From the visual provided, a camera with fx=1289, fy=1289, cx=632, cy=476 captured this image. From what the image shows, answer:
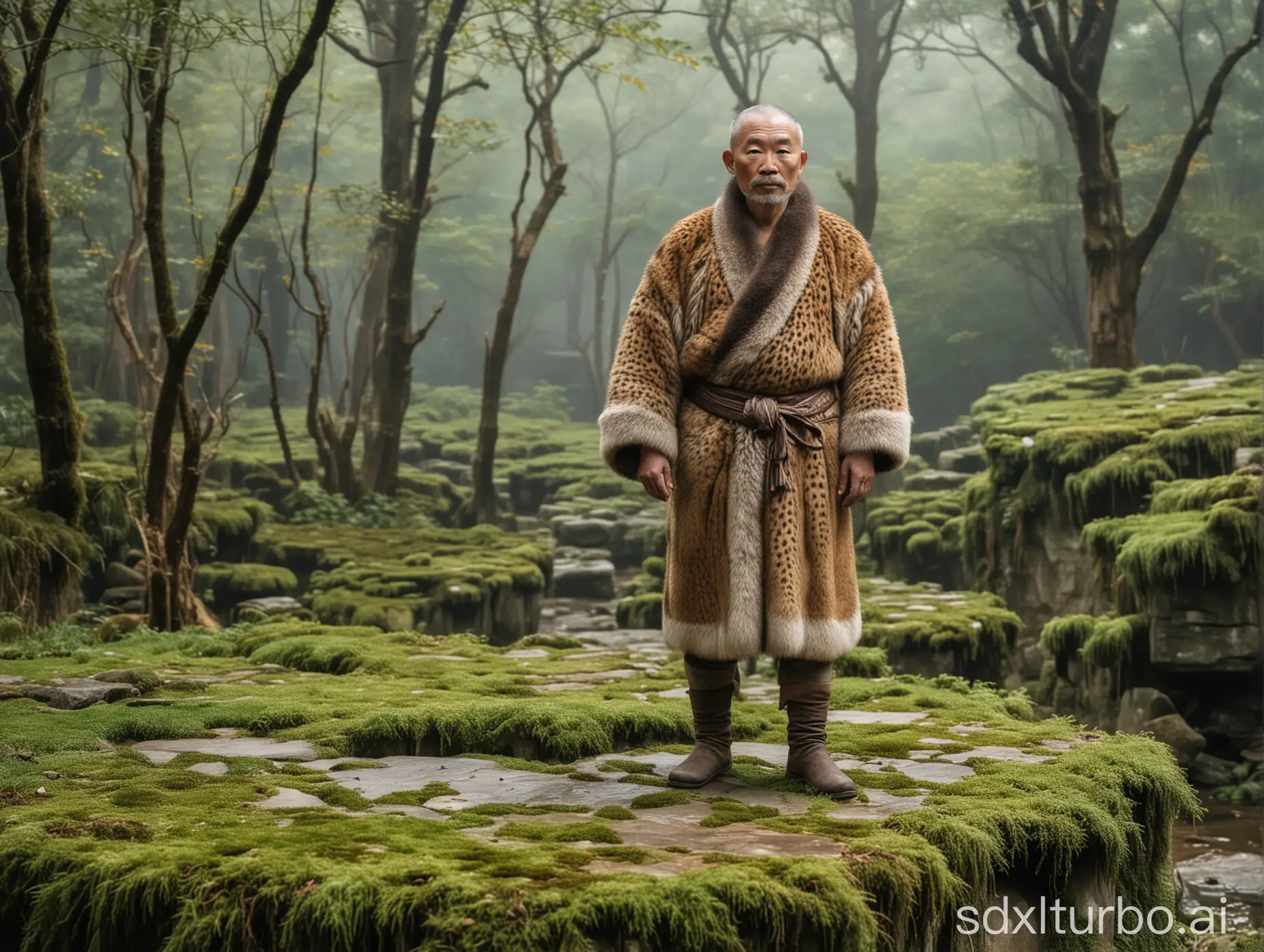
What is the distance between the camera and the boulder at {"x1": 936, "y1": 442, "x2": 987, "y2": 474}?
2347cm

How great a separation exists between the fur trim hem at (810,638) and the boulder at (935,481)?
18176 millimetres

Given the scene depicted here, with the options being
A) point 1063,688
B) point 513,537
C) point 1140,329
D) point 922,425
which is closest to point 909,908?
point 1063,688

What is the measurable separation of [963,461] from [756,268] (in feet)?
65.6

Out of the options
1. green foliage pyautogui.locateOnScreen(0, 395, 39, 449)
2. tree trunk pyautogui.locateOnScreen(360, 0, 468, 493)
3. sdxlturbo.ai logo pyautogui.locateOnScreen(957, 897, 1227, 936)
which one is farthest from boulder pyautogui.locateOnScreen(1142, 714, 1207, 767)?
green foliage pyautogui.locateOnScreen(0, 395, 39, 449)

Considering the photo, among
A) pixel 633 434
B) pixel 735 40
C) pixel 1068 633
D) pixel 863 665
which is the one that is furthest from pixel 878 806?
pixel 735 40

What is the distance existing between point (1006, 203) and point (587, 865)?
28414 millimetres

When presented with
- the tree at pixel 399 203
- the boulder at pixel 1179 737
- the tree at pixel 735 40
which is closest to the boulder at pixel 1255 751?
the boulder at pixel 1179 737

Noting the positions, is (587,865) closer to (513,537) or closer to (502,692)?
(502,692)

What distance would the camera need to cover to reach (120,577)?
1312 centimetres

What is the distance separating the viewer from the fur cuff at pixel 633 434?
169 inches

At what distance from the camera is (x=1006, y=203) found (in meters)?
29.2

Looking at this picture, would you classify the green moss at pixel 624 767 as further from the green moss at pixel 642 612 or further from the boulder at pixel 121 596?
the boulder at pixel 121 596

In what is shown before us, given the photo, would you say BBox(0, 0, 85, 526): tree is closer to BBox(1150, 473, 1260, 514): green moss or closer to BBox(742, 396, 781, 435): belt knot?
BBox(742, 396, 781, 435): belt knot

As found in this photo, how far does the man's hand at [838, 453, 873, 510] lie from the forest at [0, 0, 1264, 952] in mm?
962
